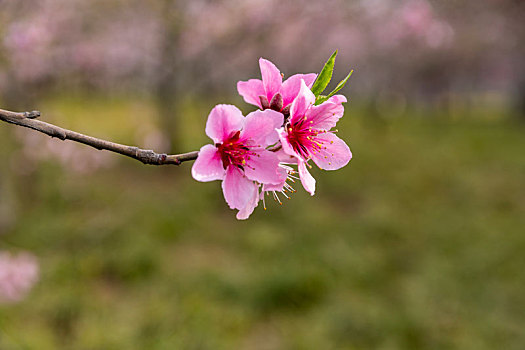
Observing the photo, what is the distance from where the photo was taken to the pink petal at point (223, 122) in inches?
28.0

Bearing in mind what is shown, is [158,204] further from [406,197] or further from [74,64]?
[406,197]

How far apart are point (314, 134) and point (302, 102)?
0.30ft

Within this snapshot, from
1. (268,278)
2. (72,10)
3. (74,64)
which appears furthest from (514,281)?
(74,64)

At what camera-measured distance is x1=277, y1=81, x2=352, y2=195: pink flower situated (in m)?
0.72

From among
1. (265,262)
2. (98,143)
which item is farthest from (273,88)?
(265,262)

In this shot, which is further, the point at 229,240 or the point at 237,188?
the point at 229,240

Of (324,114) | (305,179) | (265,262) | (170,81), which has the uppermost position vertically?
(170,81)

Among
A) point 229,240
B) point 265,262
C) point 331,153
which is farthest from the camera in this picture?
point 229,240

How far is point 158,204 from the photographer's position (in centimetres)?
538

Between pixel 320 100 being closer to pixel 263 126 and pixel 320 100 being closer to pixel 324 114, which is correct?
pixel 324 114

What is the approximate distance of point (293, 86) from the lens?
2.48 feet

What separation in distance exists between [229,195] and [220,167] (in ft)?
0.16

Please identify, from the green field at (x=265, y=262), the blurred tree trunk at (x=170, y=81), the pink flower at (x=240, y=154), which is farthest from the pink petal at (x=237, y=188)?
the blurred tree trunk at (x=170, y=81)

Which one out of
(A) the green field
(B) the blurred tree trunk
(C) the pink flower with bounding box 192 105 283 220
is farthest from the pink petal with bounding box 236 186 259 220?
(B) the blurred tree trunk
